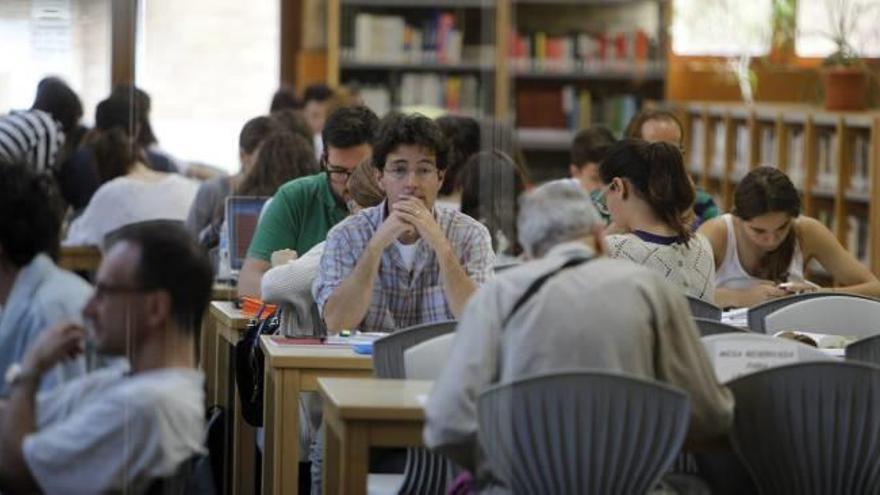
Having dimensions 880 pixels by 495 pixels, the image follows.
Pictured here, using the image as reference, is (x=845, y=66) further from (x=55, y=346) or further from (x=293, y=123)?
(x=55, y=346)

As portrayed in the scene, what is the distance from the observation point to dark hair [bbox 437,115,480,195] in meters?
7.38

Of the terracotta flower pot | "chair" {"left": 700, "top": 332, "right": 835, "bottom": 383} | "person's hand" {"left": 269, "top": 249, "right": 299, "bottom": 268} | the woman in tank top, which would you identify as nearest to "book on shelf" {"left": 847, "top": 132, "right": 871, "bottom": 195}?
the terracotta flower pot

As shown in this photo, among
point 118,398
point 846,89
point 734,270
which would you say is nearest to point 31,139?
point 118,398

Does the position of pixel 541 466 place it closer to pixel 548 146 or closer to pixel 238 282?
pixel 238 282

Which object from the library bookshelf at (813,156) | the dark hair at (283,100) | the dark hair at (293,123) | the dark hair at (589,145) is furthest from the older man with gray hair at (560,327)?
the dark hair at (283,100)

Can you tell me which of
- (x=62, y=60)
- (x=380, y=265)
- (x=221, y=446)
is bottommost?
(x=221, y=446)

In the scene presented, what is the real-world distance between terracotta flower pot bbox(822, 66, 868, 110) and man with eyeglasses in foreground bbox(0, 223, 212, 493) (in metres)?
7.43

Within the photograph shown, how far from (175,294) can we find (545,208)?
79cm

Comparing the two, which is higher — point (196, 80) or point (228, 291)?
point (196, 80)

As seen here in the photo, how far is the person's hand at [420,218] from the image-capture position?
197 inches

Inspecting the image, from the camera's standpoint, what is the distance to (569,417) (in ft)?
12.3

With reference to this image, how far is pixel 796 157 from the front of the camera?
428 inches

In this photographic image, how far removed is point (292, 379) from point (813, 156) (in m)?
6.31

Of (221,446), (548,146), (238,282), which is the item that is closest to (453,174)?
(238,282)
